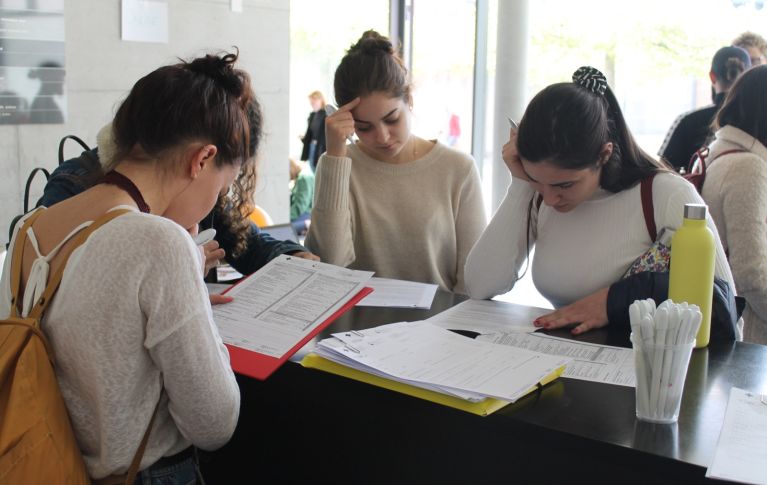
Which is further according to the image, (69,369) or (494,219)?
(494,219)

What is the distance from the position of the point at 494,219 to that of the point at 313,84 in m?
4.92

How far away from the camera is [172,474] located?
1.30 meters

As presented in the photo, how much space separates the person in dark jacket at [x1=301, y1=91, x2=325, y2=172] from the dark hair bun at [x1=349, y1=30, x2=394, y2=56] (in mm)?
4236

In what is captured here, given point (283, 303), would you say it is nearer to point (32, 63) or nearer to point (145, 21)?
point (32, 63)

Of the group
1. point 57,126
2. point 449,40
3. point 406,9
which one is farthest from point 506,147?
point 449,40

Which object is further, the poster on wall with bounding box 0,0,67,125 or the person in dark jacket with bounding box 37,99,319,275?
the poster on wall with bounding box 0,0,67,125

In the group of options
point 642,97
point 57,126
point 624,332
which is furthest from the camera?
point 642,97

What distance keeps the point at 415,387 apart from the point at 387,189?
1162 millimetres

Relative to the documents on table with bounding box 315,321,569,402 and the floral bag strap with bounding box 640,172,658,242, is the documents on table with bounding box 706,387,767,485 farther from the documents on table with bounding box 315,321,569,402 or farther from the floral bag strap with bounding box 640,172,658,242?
the floral bag strap with bounding box 640,172,658,242

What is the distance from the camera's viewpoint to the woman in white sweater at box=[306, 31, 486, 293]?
90.7 inches

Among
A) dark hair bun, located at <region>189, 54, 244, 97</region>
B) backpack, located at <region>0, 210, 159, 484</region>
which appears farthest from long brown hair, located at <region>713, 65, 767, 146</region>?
backpack, located at <region>0, 210, 159, 484</region>

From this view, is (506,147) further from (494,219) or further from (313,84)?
(313,84)

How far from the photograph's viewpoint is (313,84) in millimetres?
6730

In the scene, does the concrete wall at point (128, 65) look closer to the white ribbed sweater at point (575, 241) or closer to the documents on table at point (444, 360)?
the white ribbed sweater at point (575, 241)
